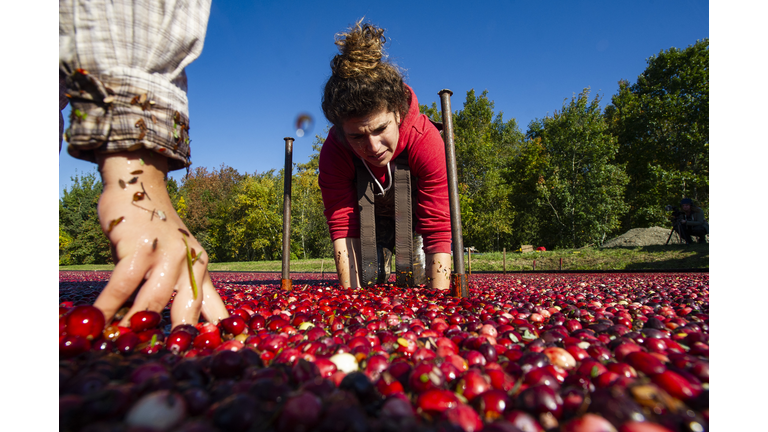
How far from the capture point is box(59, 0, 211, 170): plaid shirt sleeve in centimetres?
135

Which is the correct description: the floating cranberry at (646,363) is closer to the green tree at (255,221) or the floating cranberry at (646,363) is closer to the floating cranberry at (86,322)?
the floating cranberry at (86,322)

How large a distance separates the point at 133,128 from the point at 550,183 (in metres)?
30.8

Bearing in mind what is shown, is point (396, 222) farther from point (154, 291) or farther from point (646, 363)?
point (646, 363)

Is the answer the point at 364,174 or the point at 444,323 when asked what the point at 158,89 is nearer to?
the point at 444,323

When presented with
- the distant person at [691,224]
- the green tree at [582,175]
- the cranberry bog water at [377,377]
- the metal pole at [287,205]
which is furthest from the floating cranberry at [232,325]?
the green tree at [582,175]

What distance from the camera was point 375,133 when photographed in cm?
301

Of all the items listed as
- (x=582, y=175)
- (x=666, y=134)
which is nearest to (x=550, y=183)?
(x=582, y=175)

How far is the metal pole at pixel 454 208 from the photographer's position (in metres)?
3.01

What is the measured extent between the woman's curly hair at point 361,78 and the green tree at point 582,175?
27.5m

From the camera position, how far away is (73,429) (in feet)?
2.70

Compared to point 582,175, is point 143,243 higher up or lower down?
lower down

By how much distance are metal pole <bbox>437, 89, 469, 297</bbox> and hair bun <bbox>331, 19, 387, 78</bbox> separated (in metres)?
0.64

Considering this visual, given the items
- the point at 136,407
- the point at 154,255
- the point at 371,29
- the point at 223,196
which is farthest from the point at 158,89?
the point at 223,196

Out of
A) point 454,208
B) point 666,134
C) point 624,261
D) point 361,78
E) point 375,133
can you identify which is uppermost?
point 666,134
